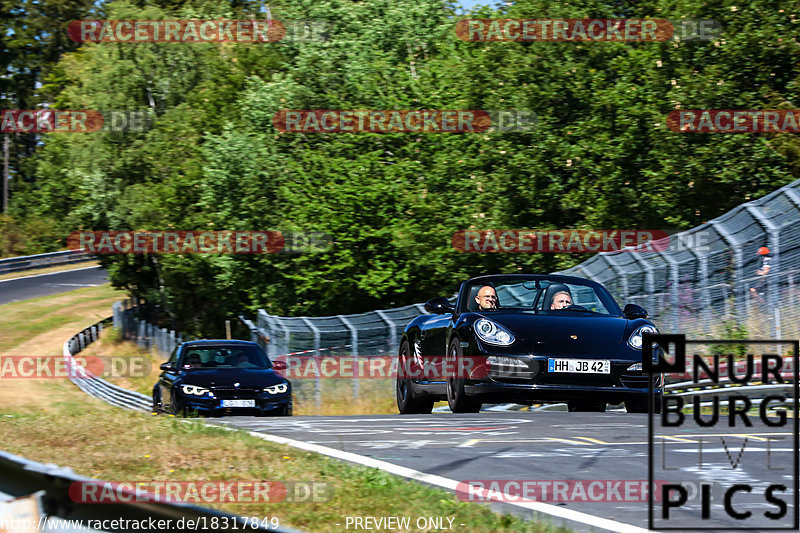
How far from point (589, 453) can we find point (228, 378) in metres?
8.25

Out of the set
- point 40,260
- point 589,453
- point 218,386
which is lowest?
point 218,386

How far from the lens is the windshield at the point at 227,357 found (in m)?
16.1

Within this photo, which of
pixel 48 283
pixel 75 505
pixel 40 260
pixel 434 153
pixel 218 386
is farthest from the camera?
pixel 40 260

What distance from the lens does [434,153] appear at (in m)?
35.9

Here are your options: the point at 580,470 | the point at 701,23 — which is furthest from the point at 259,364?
the point at 701,23

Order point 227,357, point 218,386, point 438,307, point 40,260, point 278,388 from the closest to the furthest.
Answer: point 438,307
point 218,386
point 278,388
point 227,357
point 40,260

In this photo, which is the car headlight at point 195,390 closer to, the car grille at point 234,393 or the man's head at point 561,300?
the car grille at point 234,393

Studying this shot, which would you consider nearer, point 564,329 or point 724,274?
point 564,329

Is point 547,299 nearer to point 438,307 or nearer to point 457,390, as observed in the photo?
point 438,307

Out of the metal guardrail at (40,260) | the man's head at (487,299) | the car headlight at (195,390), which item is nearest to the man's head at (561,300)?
the man's head at (487,299)

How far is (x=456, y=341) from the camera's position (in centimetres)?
1122

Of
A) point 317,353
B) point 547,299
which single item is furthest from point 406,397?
point 317,353

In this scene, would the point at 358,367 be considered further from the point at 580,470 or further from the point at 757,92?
the point at 580,470

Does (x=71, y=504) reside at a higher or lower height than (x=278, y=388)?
higher
